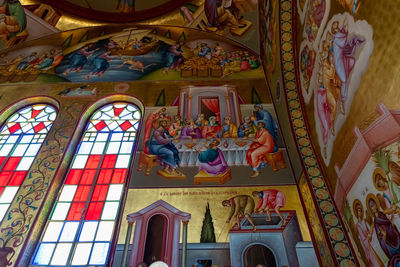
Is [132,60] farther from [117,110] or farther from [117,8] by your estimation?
[117,8]

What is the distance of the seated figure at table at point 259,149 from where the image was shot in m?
6.44

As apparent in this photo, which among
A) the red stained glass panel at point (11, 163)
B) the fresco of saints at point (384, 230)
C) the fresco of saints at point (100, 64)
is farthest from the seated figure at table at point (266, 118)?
the red stained glass panel at point (11, 163)

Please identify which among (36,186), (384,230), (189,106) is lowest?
(384,230)

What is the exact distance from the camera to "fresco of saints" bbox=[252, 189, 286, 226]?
5.66 metres

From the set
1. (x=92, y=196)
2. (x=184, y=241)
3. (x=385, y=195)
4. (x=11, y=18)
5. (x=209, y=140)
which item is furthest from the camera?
(x=11, y=18)

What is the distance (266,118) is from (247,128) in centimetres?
50

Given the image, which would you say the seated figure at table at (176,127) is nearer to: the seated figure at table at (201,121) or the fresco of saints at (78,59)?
the seated figure at table at (201,121)

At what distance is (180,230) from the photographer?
542 cm

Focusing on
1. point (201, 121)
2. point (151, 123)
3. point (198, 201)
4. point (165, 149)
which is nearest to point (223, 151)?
point (201, 121)

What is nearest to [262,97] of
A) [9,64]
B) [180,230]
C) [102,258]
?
[180,230]

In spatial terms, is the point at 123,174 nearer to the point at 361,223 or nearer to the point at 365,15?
the point at 361,223

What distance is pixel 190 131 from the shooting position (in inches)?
280

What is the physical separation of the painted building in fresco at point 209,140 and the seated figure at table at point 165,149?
0.10 ft

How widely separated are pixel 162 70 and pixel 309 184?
4.84m
